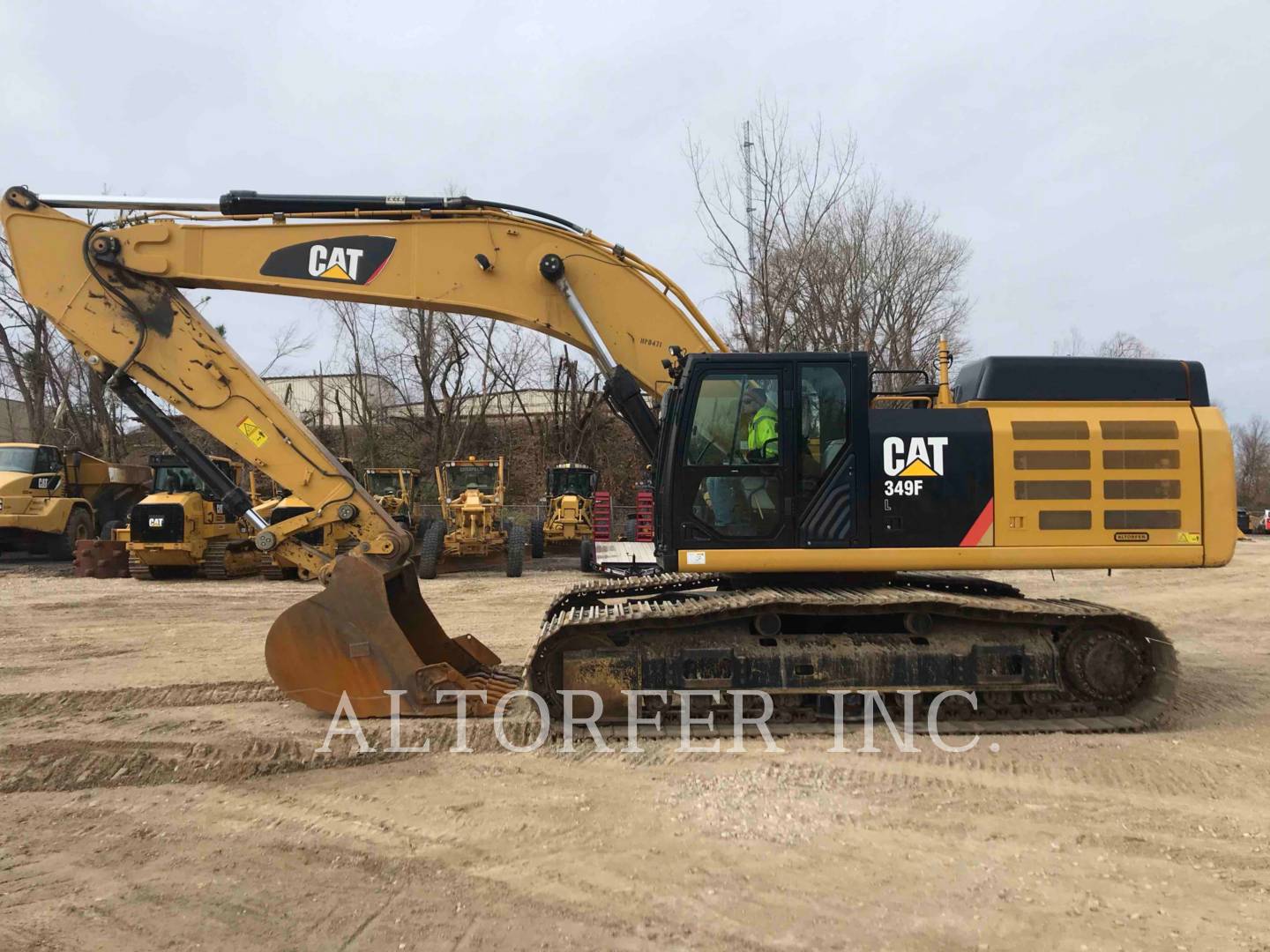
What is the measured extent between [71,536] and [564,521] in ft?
37.0

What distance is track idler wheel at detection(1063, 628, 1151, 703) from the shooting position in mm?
5547

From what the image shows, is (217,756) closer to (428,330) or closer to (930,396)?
(930,396)

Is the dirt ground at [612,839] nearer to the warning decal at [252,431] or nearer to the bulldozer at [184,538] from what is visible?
the warning decal at [252,431]

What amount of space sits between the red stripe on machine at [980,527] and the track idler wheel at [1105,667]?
3.12ft

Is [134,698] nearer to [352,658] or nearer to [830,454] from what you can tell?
[352,658]

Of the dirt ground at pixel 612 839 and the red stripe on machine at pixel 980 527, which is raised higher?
the red stripe on machine at pixel 980 527

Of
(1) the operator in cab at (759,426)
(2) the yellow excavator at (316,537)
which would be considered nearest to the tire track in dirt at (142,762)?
(2) the yellow excavator at (316,537)

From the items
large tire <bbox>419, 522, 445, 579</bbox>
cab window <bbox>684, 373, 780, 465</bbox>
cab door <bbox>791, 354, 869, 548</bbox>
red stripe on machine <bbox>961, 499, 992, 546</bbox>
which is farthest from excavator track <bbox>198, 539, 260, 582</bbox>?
red stripe on machine <bbox>961, 499, 992, 546</bbox>

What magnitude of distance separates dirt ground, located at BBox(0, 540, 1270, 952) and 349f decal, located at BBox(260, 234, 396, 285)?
326 cm

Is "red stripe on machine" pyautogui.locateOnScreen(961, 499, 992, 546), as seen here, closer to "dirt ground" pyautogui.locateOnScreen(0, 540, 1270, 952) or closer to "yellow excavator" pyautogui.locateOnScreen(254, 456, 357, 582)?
"dirt ground" pyautogui.locateOnScreen(0, 540, 1270, 952)

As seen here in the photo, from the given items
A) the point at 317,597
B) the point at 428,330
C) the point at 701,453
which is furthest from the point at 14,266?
the point at 428,330

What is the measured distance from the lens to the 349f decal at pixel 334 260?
251 inches

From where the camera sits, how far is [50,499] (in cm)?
1847

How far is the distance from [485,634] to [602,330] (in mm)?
4299
